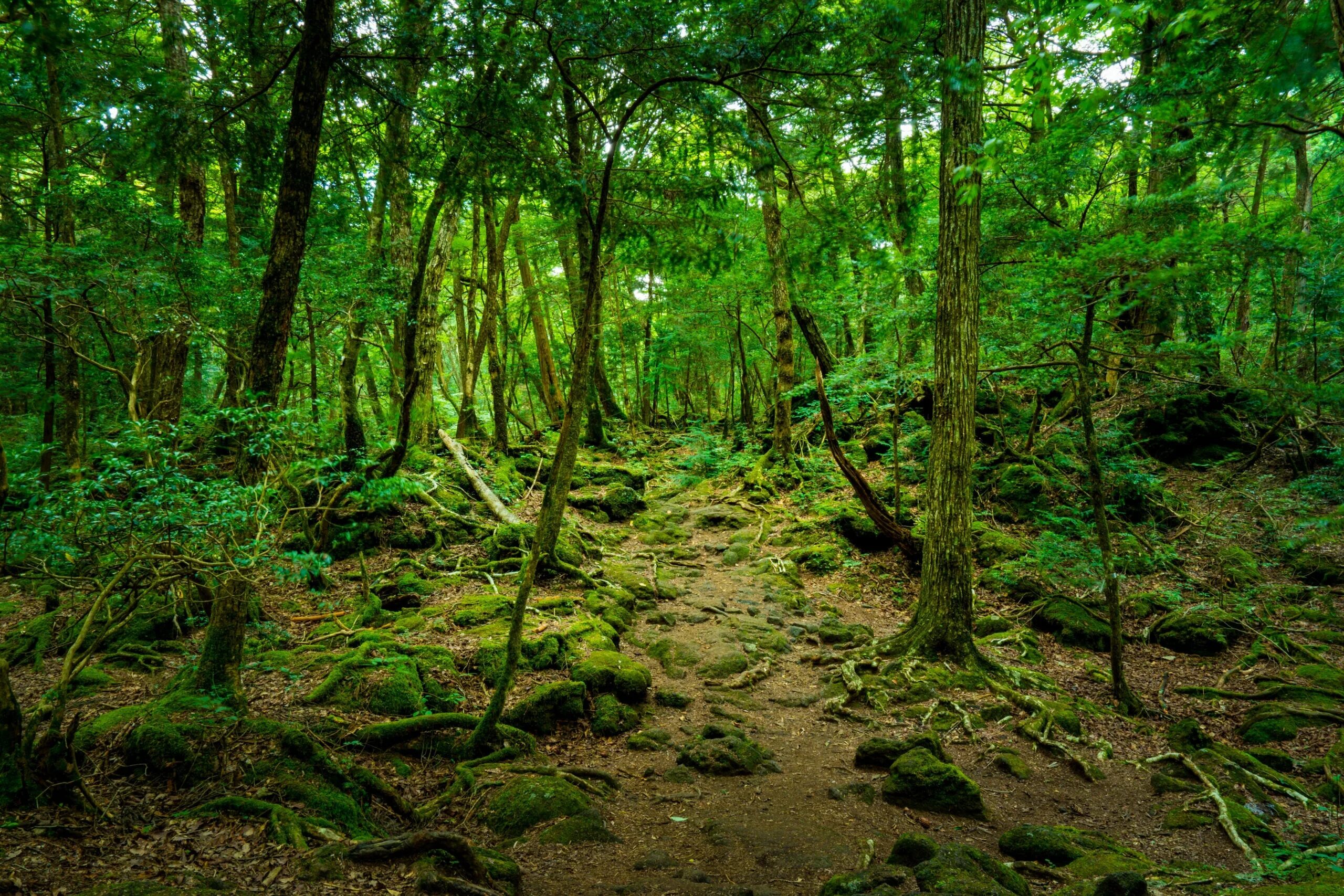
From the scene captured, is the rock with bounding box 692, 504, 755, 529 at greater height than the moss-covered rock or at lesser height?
greater

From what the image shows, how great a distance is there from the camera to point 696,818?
16.3 ft

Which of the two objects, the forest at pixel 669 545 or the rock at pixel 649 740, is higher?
the forest at pixel 669 545

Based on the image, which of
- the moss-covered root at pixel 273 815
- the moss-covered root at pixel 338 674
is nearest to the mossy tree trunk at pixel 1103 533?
the moss-covered root at pixel 273 815

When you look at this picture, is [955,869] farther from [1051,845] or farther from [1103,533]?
[1103,533]

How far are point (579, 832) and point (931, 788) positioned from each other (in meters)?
2.96

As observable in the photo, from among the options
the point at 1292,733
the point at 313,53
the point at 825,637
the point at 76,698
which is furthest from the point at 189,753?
the point at 1292,733

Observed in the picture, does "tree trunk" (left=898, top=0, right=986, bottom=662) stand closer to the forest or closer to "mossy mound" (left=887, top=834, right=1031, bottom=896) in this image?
the forest

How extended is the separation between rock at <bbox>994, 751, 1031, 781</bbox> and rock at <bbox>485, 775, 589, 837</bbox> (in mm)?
3966

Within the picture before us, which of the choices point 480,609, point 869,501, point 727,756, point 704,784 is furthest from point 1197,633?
point 480,609

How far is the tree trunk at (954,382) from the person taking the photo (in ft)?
22.2

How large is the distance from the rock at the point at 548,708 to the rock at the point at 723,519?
27.1 feet

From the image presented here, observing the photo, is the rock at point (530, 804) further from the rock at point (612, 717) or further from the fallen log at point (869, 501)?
the fallen log at point (869, 501)

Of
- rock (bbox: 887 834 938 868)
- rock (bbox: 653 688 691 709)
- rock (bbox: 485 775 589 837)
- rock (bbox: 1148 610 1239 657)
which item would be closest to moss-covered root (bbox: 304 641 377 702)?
rock (bbox: 485 775 589 837)

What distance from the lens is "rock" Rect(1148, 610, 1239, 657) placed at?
815cm
